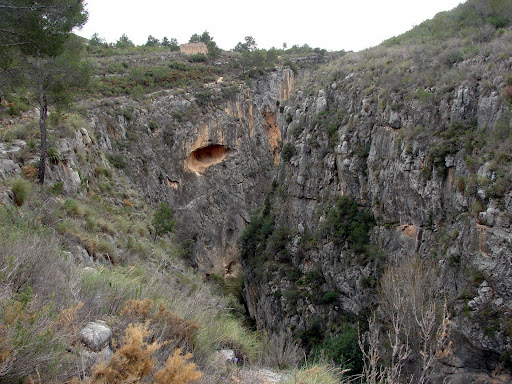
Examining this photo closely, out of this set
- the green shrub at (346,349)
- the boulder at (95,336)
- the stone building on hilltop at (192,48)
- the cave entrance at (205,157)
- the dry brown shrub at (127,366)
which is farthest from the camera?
the stone building on hilltop at (192,48)

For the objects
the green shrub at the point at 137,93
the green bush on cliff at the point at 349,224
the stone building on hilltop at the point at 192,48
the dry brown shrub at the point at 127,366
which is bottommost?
the green bush on cliff at the point at 349,224

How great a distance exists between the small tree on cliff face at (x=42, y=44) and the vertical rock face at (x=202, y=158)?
10.1 meters

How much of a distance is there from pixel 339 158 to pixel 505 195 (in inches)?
331

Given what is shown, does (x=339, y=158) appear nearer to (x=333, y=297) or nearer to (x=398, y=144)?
(x=398, y=144)

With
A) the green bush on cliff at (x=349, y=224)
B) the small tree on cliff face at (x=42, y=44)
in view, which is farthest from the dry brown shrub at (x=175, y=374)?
the green bush on cliff at (x=349, y=224)

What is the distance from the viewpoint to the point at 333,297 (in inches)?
606

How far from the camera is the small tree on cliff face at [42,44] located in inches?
316

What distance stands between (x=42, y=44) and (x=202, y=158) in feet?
73.0

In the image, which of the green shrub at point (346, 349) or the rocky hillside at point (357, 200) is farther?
the green shrub at point (346, 349)

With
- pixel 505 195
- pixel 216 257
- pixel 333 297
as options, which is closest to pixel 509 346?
pixel 505 195

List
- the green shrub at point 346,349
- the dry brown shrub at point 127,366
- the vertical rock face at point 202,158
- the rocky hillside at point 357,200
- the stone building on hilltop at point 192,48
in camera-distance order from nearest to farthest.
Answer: the dry brown shrub at point 127,366 → the rocky hillside at point 357,200 → the green shrub at point 346,349 → the vertical rock face at point 202,158 → the stone building on hilltop at point 192,48

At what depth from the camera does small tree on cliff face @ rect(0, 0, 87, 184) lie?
8.03 metres

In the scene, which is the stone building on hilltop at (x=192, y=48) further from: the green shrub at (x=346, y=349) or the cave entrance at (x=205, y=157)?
the green shrub at (x=346, y=349)

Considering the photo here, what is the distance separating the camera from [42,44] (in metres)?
8.64
